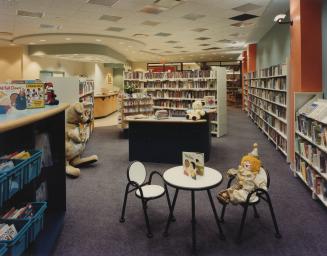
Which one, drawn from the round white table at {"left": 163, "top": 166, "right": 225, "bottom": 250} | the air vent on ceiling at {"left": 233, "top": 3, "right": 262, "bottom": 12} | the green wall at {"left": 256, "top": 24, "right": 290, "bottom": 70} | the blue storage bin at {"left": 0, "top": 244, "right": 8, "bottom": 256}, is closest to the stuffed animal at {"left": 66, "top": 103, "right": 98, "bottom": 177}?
the round white table at {"left": 163, "top": 166, "right": 225, "bottom": 250}

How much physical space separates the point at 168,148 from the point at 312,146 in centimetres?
259

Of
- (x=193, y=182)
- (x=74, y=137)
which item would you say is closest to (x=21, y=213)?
(x=193, y=182)

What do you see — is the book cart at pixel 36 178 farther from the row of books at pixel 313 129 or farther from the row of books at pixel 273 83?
the row of books at pixel 273 83

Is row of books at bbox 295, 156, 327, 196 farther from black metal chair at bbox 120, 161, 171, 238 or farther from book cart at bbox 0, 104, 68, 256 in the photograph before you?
book cart at bbox 0, 104, 68, 256

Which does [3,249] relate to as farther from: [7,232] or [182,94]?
[182,94]

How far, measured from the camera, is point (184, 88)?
30.5ft

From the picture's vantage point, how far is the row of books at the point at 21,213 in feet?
6.78

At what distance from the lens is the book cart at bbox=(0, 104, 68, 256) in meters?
1.92

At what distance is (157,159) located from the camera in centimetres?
570

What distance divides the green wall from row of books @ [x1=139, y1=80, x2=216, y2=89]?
2035mm

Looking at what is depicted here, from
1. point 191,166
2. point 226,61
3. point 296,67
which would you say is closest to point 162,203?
point 191,166

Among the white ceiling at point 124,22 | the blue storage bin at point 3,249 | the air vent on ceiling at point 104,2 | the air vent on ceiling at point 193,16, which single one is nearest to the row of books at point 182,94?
the white ceiling at point 124,22

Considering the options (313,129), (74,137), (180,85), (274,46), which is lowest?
(74,137)

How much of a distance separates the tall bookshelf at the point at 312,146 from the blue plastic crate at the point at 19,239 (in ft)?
10.5
